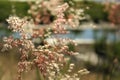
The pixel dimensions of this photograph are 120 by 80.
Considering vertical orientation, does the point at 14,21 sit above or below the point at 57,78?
above

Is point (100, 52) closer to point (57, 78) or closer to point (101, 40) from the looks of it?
point (101, 40)

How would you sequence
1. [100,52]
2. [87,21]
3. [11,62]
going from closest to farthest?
[11,62] < [100,52] < [87,21]

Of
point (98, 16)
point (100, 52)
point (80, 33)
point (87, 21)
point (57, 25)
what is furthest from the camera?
point (98, 16)

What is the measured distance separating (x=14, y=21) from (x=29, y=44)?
146 millimetres

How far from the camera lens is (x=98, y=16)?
1584 cm

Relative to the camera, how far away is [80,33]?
13.1 m

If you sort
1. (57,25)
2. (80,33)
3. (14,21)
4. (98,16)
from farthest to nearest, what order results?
(98,16), (80,33), (57,25), (14,21)

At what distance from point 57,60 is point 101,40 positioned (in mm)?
6085

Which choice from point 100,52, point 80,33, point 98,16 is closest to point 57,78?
point 100,52

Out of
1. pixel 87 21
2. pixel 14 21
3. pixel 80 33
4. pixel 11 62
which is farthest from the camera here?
pixel 87 21

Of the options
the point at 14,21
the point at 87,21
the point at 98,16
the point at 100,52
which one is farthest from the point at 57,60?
the point at 98,16

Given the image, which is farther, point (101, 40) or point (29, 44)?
point (101, 40)

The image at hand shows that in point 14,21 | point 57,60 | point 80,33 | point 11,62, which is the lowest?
point 80,33

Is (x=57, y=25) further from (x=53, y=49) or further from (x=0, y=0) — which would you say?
(x=0, y=0)
